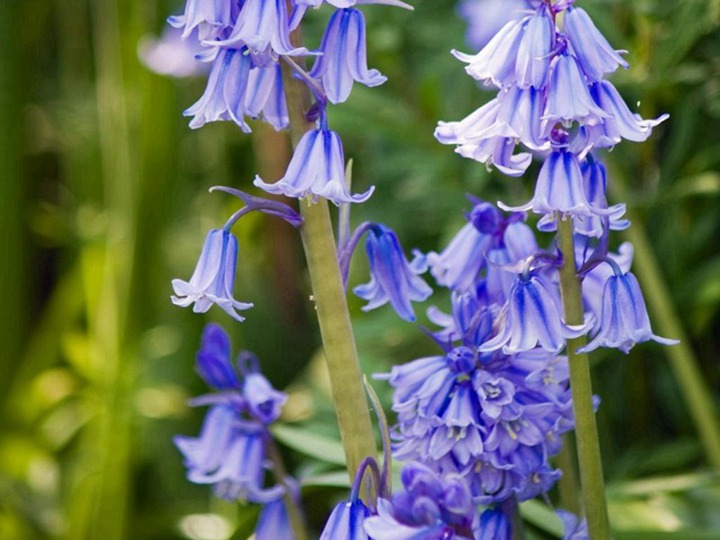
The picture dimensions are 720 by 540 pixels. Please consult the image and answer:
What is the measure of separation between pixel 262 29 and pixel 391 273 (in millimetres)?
168

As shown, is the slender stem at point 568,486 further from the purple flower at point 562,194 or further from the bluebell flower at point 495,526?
the purple flower at point 562,194

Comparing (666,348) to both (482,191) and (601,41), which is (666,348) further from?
(601,41)

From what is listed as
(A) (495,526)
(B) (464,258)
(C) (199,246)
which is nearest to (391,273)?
(B) (464,258)

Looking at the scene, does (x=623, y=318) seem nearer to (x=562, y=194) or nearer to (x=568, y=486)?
(x=562, y=194)

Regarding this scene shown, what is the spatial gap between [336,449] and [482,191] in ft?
1.74

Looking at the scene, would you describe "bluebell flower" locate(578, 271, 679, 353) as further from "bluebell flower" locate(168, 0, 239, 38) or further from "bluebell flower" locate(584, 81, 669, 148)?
"bluebell flower" locate(168, 0, 239, 38)

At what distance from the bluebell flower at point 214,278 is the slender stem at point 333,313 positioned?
4cm

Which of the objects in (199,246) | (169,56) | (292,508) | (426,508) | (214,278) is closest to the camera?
(426,508)

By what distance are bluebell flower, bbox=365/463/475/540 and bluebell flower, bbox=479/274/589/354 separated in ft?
0.29

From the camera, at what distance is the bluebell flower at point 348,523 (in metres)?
0.56

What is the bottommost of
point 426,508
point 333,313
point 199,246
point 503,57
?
point 426,508

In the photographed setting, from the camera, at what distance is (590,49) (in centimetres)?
56

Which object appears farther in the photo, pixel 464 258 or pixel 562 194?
pixel 464 258

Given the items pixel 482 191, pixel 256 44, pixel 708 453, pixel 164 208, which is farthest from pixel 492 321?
pixel 164 208
